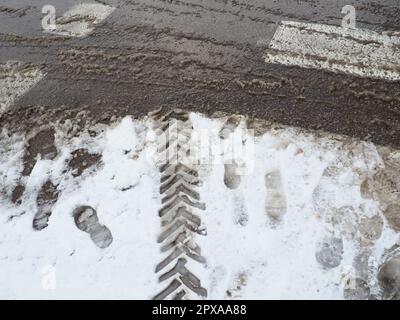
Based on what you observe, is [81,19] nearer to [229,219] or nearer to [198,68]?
[198,68]

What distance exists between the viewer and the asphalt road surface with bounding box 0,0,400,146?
3.39 m

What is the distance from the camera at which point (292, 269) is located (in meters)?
2.53

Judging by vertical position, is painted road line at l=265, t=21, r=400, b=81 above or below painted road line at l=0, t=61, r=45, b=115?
above

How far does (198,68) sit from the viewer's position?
12.5ft

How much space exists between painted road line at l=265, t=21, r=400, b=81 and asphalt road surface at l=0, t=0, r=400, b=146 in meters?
0.09

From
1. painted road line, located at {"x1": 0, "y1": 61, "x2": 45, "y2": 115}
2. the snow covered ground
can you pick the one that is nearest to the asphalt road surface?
painted road line, located at {"x1": 0, "y1": 61, "x2": 45, "y2": 115}

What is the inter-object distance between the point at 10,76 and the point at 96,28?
40.6 inches

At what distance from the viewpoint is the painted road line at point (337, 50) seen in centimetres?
364

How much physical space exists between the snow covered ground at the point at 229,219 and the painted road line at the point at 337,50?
864mm

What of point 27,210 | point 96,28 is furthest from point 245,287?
point 96,28

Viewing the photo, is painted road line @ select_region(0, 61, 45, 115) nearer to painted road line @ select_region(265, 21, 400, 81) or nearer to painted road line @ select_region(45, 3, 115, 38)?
painted road line @ select_region(45, 3, 115, 38)

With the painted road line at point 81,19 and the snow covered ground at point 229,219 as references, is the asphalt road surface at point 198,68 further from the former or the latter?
the snow covered ground at point 229,219

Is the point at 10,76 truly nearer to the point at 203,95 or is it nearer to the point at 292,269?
the point at 203,95

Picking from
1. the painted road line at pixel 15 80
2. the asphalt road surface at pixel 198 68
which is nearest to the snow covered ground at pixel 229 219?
the asphalt road surface at pixel 198 68
